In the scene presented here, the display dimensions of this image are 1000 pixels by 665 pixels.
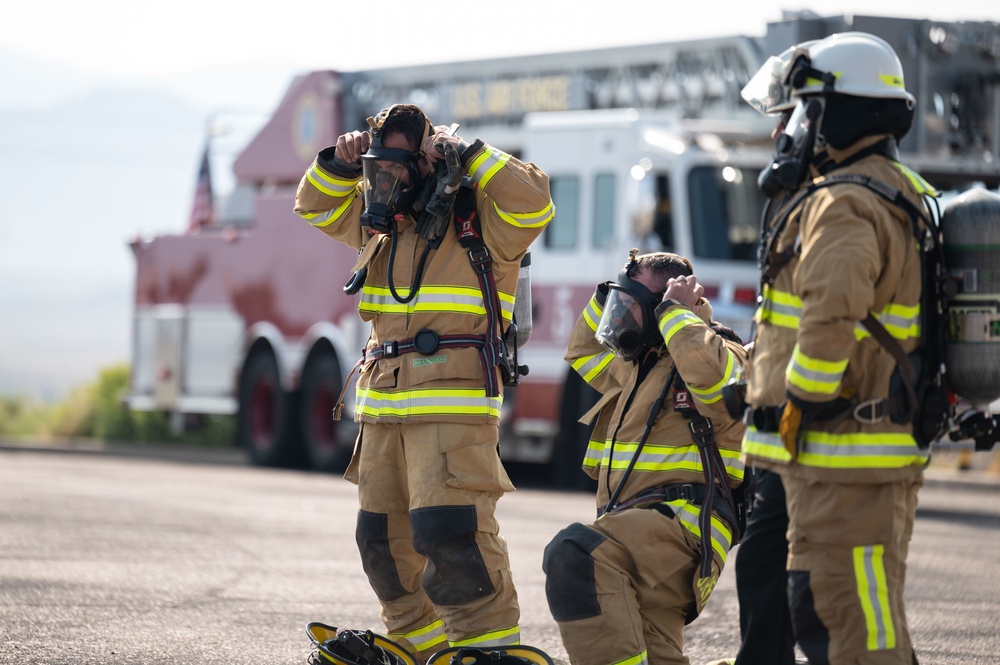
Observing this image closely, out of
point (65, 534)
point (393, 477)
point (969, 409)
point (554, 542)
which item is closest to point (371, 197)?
point (393, 477)

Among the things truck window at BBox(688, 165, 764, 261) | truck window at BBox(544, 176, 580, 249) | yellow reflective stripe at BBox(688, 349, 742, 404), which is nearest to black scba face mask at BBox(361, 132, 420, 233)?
yellow reflective stripe at BBox(688, 349, 742, 404)

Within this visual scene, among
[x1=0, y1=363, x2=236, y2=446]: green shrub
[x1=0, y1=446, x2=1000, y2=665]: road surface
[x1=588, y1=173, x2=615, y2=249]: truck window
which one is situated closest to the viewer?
[x1=0, y1=446, x2=1000, y2=665]: road surface

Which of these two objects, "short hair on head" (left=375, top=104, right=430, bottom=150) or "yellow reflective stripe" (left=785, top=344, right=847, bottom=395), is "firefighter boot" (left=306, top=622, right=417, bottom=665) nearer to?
"short hair on head" (left=375, top=104, right=430, bottom=150)

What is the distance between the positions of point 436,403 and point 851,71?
5.66 ft

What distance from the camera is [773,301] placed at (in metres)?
4.48

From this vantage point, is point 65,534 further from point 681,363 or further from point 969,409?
point 969,409

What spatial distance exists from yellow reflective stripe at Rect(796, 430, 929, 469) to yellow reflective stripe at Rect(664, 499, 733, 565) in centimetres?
83

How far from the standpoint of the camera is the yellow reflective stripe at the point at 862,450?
4293mm

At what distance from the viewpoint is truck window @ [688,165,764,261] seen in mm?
13188

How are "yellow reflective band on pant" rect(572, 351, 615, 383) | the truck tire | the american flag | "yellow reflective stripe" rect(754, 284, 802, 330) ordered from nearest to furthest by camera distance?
"yellow reflective stripe" rect(754, 284, 802, 330), "yellow reflective band on pant" rect(572, 351, 615, 383), the truck tire, the american flag

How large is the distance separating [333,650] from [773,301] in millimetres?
1950

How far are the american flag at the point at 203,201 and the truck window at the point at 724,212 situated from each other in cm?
800

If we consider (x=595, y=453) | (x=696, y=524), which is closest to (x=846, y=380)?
(x=696, y=524)

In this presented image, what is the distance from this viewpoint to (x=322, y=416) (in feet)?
55.4
